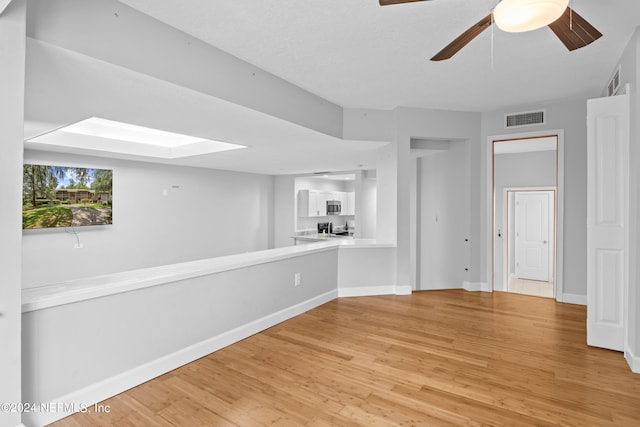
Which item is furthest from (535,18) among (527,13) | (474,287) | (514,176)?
(514,176)

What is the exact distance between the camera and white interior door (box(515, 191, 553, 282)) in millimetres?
7363

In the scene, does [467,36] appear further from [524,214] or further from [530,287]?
[524,214]

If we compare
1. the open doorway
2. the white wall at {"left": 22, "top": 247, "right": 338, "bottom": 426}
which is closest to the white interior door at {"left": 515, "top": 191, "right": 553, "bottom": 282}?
the open doorway

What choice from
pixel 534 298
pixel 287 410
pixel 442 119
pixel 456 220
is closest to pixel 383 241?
pixel 456 220

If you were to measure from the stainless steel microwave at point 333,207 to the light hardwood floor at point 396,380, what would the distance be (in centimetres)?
713

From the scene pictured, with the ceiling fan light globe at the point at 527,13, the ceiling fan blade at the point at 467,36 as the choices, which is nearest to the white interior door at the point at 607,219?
the ceiling fan blade at the point at 467,36

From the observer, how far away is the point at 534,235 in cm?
755

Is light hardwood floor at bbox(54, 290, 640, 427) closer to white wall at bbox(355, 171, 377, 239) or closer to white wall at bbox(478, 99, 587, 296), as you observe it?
white wall at bbox(478, 99, 587, 296)

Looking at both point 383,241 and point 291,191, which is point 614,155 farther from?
point 291,191

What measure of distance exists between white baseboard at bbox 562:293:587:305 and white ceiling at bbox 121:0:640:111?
108 inches

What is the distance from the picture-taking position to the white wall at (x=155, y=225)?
517cm

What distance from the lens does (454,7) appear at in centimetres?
242

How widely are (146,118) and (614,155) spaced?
4584 mm

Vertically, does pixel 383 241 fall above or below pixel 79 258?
above
